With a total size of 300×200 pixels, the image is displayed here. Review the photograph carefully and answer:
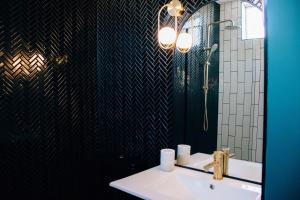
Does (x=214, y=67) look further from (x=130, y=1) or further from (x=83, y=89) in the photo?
(x=83, y=89)

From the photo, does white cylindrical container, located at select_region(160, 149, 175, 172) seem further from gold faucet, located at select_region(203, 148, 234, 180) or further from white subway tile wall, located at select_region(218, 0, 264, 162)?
white subway tile wall, located at select_region(218, 0, 264, 162)

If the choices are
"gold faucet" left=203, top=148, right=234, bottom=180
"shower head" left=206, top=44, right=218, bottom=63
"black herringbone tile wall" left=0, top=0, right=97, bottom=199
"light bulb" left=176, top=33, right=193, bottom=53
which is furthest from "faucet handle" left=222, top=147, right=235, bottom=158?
"black herringbone tile wall" left=0, top=0, right=97, bottom=199

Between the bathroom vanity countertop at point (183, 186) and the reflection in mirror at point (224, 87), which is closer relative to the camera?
the bathroom vanity countertop at point (183, 186)

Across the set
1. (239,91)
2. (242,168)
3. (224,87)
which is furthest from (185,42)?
(242,168)

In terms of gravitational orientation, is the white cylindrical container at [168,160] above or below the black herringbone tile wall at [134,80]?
below

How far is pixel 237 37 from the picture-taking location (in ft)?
5.72

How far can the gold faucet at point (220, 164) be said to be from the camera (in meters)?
1.73

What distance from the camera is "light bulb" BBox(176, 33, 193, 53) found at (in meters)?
1.99

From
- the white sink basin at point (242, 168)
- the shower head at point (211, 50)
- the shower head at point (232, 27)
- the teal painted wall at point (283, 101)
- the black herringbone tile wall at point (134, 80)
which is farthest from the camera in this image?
the black herringbone tile wall at point (134, 80)

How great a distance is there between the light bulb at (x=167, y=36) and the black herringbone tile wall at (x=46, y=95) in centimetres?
93

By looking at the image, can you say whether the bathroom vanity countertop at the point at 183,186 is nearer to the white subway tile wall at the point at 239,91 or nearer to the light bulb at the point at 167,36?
the white subway tile wall at the point at 239,91

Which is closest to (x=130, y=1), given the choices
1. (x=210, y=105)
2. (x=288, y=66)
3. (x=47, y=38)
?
(x=47, y=38)

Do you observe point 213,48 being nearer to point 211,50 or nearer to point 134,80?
point 211,50

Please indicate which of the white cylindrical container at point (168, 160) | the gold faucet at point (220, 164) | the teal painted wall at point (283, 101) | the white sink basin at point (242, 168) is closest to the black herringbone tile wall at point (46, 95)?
the white cylindrical container at point (168, 160)
